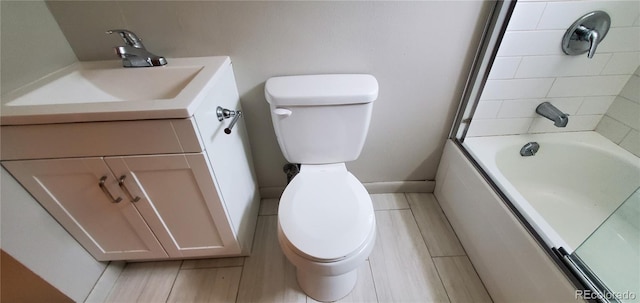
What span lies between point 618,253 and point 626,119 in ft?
2.52

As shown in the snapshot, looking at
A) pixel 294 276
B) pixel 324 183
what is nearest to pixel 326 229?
pixel 324 183

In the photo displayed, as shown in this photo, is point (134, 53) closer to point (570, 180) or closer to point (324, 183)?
point (324, 183)

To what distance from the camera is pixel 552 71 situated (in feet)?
3.60

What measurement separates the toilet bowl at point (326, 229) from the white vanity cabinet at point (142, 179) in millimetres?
282

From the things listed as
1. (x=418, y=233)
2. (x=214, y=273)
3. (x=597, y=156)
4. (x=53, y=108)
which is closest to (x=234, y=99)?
(x=53, y=108)

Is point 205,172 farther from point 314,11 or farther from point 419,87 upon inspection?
point 419,87

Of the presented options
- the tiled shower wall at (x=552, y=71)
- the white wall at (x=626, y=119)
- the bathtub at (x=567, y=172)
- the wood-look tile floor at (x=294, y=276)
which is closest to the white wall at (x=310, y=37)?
the tiled shower wall at (x=552, y=71)

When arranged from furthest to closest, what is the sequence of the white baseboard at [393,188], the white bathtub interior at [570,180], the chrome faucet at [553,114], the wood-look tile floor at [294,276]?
1. the white baseboard at [393,188]
2. the chrome faucet at [553,114]
3. the wood-look tile floor at [294,276]
4. the white bathtub interior at [570,180]

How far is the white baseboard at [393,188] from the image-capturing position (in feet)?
4.76

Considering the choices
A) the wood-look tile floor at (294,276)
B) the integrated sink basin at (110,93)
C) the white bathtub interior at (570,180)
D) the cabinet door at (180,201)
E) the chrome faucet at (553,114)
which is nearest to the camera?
the integrated sink basin at (110,93)

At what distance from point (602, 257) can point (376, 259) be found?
75 centimetres

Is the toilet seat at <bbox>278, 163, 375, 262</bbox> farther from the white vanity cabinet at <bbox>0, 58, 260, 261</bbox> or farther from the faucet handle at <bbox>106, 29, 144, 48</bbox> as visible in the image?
the faucet handle at <bbox>106, 29, 144, 48</bbox>

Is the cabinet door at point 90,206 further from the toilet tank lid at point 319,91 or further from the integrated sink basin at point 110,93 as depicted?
the toilet tank lid at point 319,91

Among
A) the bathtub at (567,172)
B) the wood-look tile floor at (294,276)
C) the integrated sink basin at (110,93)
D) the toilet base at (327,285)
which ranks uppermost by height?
the integrated sink basin at (110,93)
